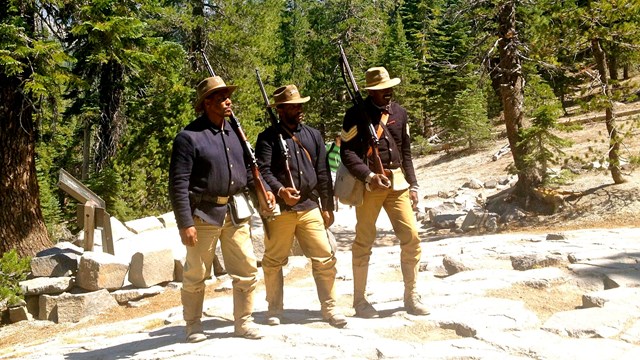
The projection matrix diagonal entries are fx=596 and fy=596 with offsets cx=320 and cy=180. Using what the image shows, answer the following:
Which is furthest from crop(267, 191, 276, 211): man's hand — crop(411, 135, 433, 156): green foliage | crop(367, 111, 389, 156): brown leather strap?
crop(411, 135, 433, 156): green foliage

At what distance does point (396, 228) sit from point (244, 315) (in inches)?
63.6

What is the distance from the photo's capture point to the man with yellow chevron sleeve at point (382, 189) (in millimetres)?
5480

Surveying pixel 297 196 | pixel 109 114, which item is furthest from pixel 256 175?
Answer: pixel 109 114

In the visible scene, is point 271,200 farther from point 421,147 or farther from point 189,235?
point 421,147

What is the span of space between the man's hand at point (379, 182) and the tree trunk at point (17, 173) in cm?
669

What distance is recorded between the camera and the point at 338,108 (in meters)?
34.8

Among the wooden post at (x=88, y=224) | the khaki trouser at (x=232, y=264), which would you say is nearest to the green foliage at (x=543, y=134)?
the wooden post at (x=88, y=224)

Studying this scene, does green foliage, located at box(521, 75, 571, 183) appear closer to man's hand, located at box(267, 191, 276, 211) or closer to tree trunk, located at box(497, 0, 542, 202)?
tree trunk, located at box(497, 0, 542, 202)

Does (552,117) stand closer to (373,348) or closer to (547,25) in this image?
(547,25)

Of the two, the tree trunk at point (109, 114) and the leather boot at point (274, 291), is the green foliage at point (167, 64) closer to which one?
the tree trunk at point (109, 114)

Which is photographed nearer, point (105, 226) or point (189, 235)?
point (189, 235)

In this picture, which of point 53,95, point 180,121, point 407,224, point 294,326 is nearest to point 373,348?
point 294,326

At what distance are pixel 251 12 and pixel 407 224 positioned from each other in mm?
16182

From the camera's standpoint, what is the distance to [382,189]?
17.8ft
